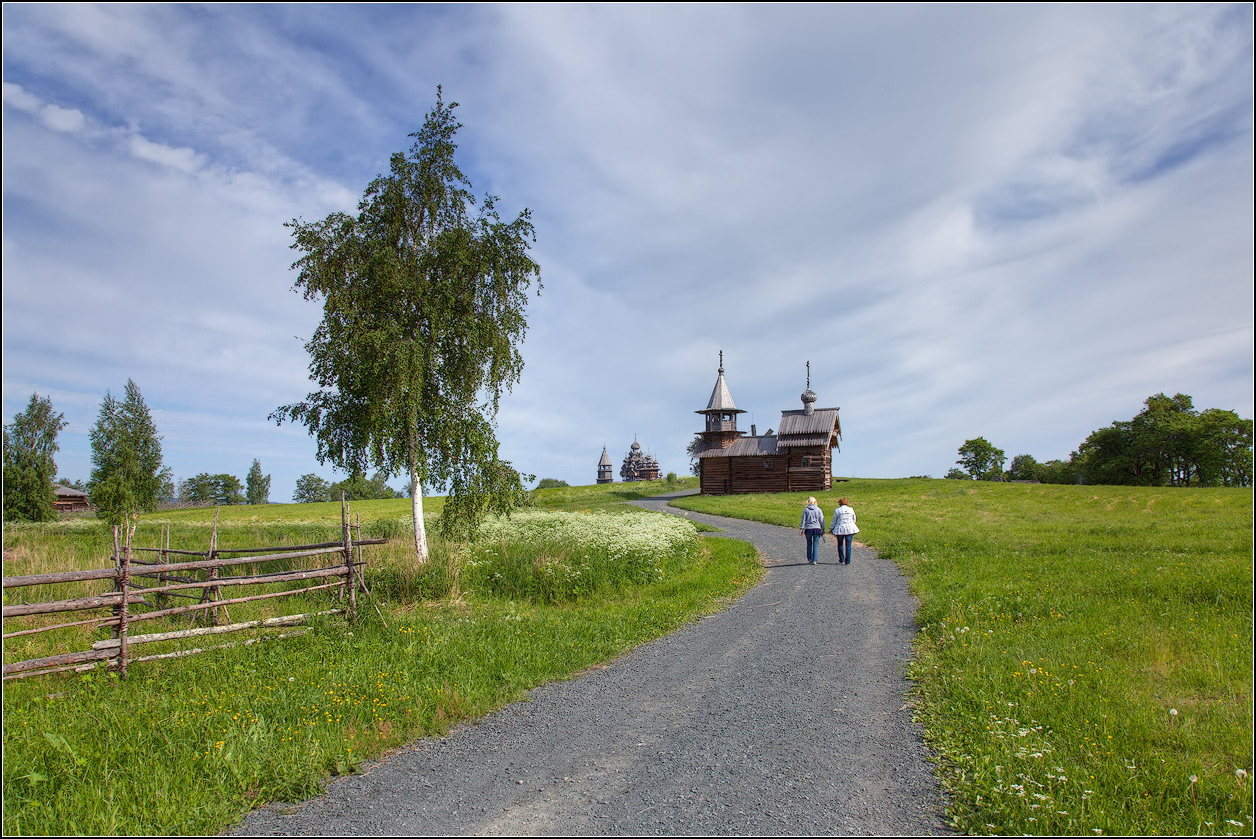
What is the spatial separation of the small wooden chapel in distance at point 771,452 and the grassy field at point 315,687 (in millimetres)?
Result: 41548

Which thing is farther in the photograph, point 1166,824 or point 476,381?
point 476,381

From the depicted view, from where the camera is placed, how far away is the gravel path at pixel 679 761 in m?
4.93

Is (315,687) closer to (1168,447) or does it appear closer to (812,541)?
(812,541)

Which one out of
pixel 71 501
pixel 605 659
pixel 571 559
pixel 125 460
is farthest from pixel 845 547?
pixel 71 501

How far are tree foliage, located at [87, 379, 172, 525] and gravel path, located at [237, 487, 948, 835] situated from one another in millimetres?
34348

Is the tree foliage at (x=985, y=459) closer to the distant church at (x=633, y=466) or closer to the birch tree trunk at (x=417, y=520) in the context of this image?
the distant church at (x=633, y=466)

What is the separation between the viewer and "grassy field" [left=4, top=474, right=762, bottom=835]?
5.43m

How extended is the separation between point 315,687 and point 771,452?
52226 millimetres

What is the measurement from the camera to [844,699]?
7.33 m

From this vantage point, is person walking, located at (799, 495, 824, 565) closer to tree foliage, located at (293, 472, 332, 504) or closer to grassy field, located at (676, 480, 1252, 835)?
grassy field, located at (676, 480, 1252, 835)

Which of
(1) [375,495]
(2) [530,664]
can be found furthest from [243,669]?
(1) [375,495]

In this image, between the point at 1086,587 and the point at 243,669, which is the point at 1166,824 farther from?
the point at 243,669

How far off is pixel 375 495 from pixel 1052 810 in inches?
4670

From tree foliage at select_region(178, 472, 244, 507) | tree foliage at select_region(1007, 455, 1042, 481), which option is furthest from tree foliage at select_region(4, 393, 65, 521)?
tree foliage at select_region(1007, 455, 1042, 481)
